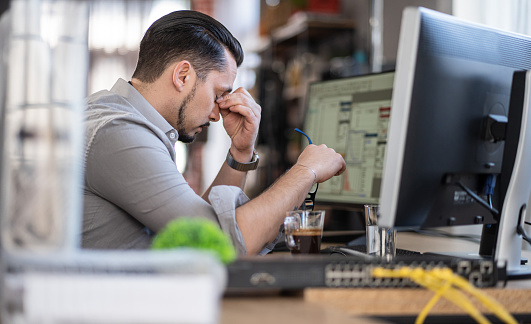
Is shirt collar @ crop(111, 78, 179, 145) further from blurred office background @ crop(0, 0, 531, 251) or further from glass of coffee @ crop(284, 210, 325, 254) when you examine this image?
glass of coffee @ crop(284, 210, 325, 254)

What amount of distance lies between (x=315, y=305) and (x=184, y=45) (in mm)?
960

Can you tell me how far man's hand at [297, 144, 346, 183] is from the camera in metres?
1.43

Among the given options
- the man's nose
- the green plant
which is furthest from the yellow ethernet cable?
the man's nose

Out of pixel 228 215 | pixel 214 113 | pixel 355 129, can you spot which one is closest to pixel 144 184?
pixel 228 215

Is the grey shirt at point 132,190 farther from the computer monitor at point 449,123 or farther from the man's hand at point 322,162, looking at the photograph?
the computer monitor at point 449,123

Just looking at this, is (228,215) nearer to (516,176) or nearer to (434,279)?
(434,279)

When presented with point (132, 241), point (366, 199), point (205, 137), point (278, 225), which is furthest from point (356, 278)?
point (205, 137)

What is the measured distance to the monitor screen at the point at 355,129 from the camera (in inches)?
71.8

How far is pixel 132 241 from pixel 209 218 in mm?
259

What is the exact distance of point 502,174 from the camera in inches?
49.9

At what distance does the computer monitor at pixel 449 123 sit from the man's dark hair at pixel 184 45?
2.33ft

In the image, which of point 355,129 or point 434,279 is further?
point 355,129

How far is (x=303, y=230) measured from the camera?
1.21 metres

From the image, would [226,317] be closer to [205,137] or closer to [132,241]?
[132,241]
